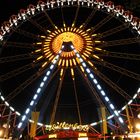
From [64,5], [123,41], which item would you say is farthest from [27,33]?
[123,41]

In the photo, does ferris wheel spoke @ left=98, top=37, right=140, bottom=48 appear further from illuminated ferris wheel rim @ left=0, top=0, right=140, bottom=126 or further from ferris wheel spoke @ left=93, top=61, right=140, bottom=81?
ferris wheel spoke @ left=93, top=61, right=140, bottom=81

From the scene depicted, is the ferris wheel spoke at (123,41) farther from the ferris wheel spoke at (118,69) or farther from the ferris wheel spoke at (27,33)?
the ferris wheel spoke at (27,33)

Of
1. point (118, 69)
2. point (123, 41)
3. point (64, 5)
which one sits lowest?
point (118, 69)

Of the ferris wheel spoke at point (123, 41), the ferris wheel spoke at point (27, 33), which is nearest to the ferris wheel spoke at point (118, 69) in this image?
the ferris wheel spoke at point (123, 41)

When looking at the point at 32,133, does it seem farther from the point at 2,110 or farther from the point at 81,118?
the point at 81,118

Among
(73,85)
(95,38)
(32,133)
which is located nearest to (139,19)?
(95,38)

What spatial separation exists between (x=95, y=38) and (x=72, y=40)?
209 cm

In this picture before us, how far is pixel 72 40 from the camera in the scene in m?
27.1

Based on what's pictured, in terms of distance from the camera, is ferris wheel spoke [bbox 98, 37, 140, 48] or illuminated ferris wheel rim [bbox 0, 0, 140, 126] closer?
illuminated ferris wheel rim [bbox 0, 0, 140, 126]

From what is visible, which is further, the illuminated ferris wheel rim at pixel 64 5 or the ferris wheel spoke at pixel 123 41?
→ the ferris wheel spoke at pixel 123 41

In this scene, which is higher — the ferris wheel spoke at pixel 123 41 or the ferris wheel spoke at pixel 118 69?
the ferris wheel spoke at pixel 123 41

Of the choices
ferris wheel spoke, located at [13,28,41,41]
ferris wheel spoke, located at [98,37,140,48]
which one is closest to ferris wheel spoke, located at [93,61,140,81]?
ferris wheel spoke, located at [98,37,140,48]

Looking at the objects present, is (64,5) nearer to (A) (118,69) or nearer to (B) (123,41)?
(B) (123,41)

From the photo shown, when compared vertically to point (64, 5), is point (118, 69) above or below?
below
